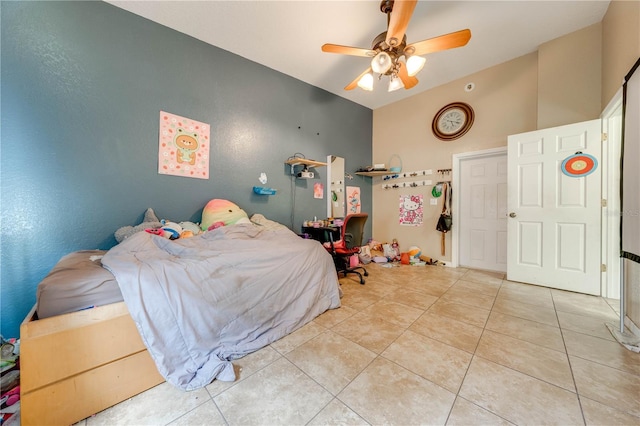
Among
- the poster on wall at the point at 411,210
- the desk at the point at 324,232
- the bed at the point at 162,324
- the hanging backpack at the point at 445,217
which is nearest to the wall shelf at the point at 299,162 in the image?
the desk at the point at 324,232

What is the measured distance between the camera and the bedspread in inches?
47.9

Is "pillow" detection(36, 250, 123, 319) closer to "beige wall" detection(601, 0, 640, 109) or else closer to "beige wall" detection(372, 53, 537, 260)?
"beige wall" detection(601, 0, 640, 109)

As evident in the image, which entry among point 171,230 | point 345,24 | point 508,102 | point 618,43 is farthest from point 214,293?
point 508,102

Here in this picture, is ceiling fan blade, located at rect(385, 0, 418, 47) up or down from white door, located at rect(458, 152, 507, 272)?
up

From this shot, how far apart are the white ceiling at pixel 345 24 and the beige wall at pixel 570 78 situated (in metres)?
0.14

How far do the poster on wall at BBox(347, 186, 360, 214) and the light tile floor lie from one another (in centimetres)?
227

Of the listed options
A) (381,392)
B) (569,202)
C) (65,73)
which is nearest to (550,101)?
(569,202)

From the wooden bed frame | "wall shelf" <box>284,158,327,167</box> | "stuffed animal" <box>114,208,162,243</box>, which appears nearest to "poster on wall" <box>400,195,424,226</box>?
"wall shelf" <box>284,158,327,167</box>

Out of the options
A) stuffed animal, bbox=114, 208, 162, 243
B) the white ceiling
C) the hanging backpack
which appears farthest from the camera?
the hanging backpack

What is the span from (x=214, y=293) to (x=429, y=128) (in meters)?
4.08

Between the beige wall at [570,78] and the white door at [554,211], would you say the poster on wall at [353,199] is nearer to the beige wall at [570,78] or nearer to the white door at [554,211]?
the white door at [554,211]

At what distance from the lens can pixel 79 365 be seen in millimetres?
1052

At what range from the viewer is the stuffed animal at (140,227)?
1968mm

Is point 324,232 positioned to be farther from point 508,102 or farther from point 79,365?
point 508,102
